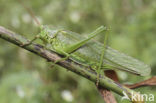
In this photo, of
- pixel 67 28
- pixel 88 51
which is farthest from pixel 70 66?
pixel 67 28

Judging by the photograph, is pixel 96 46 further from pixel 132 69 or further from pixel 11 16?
pixel 11 16

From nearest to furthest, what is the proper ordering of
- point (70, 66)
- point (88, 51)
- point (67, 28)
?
1. point (70, 66)
2. point (88, 51)
3. point (67, 28)

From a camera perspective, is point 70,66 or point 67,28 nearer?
point 70,66

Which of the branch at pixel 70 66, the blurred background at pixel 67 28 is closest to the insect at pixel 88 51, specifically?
the branch at pixel 70 66

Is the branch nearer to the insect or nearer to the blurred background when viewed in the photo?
the insect

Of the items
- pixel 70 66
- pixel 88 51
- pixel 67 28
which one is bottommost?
pixel 70 66

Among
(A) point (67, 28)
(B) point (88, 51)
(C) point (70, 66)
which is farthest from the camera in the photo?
(A) point (67, 28)

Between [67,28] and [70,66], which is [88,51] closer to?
[70,66]

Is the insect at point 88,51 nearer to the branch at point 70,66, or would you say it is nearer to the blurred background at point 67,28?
the branch at point 70,66

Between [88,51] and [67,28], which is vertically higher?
[67,28]
